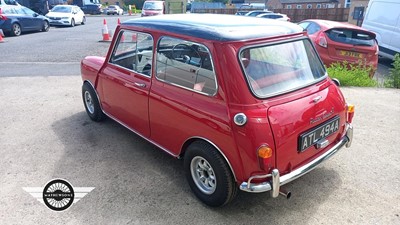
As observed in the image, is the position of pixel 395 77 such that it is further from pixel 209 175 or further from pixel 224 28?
pixel 209 175

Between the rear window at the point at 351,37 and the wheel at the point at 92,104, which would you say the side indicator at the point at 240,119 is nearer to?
the wheel at the point at 92,104

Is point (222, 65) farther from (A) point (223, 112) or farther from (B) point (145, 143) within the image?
(B) point (145, 143)

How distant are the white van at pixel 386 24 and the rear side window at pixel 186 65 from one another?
925cm

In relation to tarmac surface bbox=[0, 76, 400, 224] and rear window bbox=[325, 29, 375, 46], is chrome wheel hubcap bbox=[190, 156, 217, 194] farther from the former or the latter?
rear window bbox=[325, 29, 375, 46]

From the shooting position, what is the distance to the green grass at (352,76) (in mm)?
6812

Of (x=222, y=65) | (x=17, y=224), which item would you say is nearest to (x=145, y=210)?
(x=17, y=224)

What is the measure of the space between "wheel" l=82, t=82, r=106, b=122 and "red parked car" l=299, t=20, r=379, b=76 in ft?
17.3

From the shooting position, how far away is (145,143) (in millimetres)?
4234

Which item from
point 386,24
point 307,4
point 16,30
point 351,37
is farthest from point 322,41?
point 307,4

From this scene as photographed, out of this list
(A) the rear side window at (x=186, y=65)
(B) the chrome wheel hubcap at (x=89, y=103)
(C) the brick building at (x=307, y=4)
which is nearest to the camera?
(A) the rear side window at (x=186, y=65)

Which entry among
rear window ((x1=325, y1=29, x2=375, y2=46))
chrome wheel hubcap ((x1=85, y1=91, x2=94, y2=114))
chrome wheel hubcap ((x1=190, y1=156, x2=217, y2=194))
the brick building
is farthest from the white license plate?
the brick building

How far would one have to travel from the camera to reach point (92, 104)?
4.88m

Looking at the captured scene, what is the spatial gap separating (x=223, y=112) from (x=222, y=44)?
1.97 feet

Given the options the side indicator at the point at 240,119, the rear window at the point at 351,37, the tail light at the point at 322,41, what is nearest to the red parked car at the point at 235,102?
the side indicator at the point at 240,119
